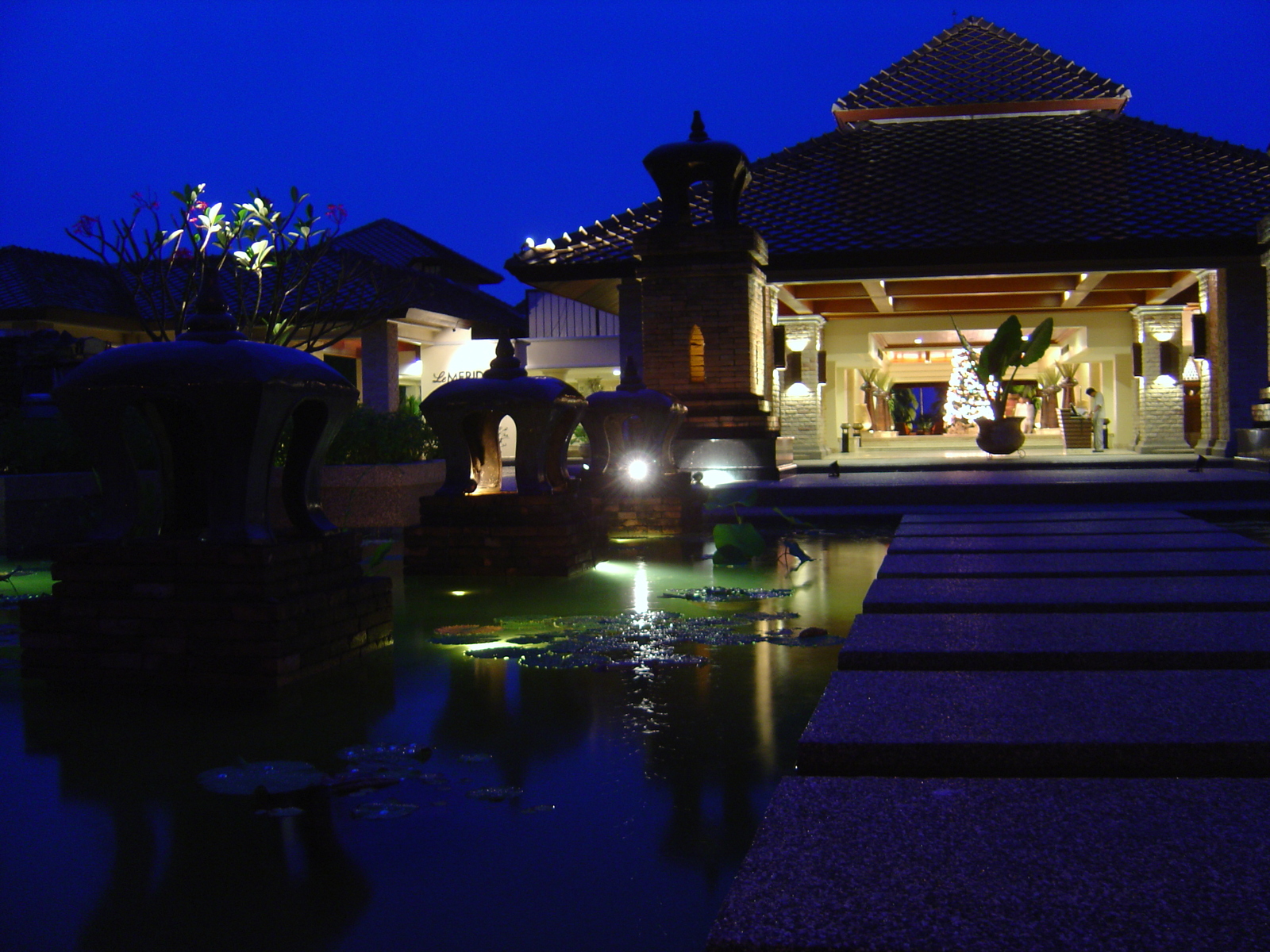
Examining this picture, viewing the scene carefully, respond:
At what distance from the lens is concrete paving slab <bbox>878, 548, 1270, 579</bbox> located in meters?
4.84

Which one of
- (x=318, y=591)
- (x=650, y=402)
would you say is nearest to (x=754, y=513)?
(x=650, y=402)

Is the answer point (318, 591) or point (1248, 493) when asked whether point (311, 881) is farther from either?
point (1248, 493)

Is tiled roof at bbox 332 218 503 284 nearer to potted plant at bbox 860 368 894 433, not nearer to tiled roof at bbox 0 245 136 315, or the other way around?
tiled roof at bbox 0 245 136 315

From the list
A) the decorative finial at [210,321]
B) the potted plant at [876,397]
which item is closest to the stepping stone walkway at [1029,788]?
the decorative finial at [210,321]

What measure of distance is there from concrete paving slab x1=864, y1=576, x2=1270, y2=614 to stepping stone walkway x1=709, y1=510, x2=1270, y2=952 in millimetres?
13

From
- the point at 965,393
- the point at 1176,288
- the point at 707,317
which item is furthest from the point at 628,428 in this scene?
the point at 965,393

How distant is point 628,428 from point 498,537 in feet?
11.6

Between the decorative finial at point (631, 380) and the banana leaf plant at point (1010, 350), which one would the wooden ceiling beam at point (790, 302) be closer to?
the banana leaf plant at point (1010, 350)

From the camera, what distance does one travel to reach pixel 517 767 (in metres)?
2.96

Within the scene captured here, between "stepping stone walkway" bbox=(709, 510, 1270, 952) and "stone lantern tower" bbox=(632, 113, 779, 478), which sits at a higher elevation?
"stone lantern tower" bbox=(632, 113, 779, 478)

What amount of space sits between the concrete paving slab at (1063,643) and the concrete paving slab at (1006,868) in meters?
1.10

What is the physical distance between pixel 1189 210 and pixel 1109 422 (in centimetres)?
836

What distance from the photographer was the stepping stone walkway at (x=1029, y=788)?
A: 1493mm

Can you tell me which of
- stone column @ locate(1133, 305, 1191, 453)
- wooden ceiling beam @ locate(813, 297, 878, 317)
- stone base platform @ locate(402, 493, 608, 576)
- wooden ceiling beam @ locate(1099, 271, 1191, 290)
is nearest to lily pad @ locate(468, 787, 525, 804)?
stone base platform @ locate(402, 493, 608, 576)
